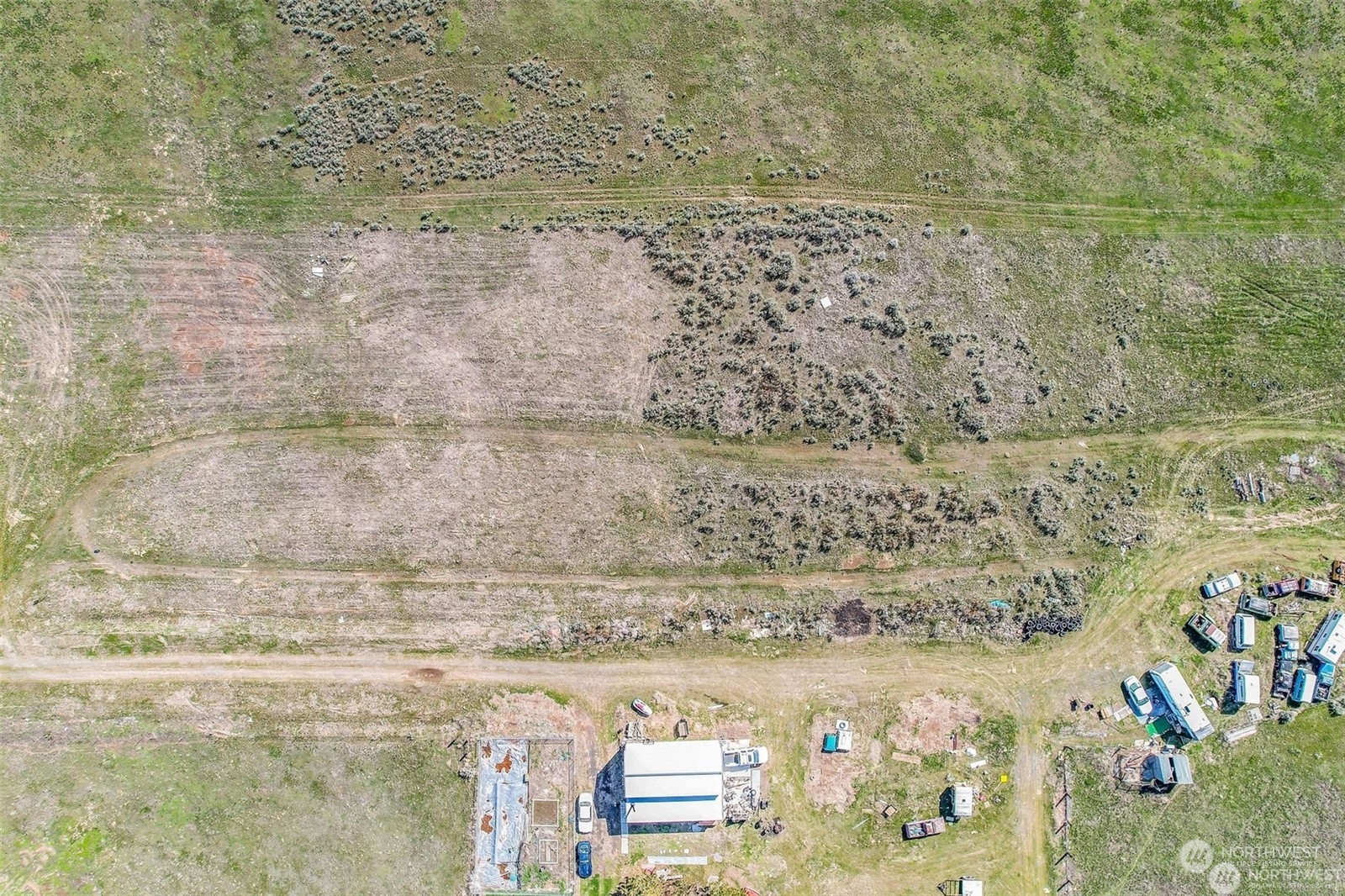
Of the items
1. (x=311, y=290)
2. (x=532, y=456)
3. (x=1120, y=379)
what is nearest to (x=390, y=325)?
(x=311, y=290)

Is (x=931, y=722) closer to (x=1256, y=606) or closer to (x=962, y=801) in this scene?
(x=962, y=801)

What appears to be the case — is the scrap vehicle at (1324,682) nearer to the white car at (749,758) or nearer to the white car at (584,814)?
the white car at (749,758)

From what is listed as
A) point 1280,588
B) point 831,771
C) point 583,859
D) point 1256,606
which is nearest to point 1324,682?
point 1256,606

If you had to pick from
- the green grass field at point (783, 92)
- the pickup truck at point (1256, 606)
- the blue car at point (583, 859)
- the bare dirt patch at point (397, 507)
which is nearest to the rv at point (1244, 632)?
the pickup truck at point (1256, 606)

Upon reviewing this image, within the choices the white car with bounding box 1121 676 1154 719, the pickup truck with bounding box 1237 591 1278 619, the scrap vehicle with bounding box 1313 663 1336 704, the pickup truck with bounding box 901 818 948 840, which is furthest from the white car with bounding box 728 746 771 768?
the scrap vehicle with bounding box 1313 663 1336 704

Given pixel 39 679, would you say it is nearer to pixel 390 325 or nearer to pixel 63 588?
pixel 63 588

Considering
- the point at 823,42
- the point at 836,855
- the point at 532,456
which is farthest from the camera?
the point at 823,42
